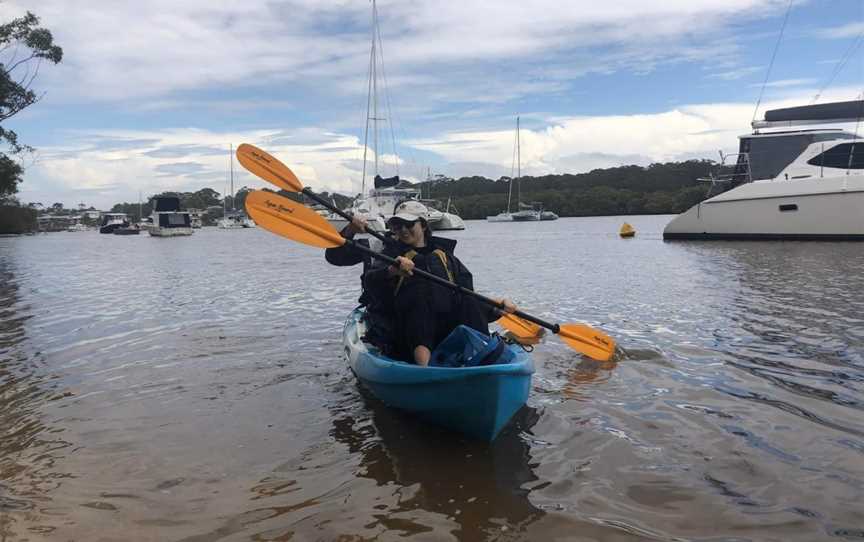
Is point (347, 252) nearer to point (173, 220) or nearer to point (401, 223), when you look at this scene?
point (401, 223)

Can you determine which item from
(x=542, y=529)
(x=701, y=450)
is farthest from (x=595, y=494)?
(x=701, y=450)

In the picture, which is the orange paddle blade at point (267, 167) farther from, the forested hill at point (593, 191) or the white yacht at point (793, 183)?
the forested hill at point (593, 191)

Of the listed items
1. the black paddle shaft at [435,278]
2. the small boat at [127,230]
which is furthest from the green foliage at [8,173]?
the small boat at [127,230]

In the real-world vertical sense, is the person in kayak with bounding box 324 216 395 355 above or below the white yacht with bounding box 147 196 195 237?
below

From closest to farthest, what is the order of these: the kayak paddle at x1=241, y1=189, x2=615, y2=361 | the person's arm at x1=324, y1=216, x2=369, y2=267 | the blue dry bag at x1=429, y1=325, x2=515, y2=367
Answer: the blue dry bag at x1=429, y1=325, x2=515, y2=367 → the kayak paddle at x1=241, y1=189, x2=615, y2=361 → the person's arm at x1=324, y1=216, x2=369, y2=267

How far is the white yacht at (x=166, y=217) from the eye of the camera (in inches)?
2798

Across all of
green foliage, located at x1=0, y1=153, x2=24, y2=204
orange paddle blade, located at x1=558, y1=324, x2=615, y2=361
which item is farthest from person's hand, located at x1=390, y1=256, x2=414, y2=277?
green foliage, located at x1=0, y1=153, x2=24, y2=204

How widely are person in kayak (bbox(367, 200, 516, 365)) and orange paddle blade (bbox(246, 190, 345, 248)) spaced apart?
95cm

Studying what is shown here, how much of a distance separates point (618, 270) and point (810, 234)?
1245 cm

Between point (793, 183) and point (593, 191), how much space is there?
78.0 meters

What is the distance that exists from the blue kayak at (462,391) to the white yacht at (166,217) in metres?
73.0

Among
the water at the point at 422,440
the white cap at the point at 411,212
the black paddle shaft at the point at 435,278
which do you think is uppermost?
the white cap at the point at 411,212

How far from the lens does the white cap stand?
18.3 ft

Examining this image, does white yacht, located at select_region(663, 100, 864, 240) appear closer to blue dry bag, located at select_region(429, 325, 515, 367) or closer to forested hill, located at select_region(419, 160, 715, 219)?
blue dry bag, located at select_region(429, 325, 515, 367)
